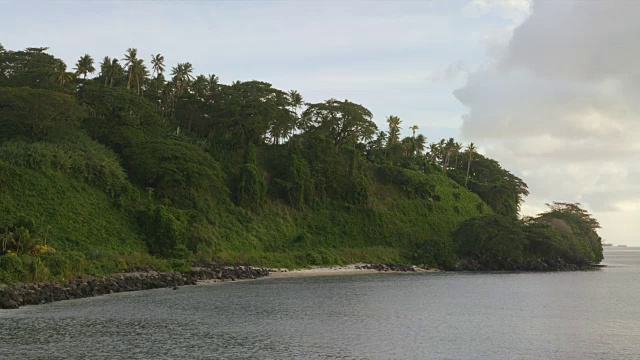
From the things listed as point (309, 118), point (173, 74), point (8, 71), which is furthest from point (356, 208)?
point (8, 71)

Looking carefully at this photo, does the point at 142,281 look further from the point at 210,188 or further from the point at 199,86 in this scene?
the point at 199,86

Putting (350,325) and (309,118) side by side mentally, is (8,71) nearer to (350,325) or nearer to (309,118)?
(309,118)

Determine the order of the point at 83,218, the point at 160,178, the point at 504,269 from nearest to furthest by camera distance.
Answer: the point at 83,218
the point at 160,178
the point at 504,269

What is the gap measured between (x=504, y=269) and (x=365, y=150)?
41902mm

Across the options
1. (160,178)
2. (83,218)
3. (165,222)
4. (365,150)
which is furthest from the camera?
(365,150)

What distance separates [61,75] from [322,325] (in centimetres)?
6900

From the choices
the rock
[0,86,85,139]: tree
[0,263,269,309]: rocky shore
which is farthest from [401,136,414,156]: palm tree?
the rock

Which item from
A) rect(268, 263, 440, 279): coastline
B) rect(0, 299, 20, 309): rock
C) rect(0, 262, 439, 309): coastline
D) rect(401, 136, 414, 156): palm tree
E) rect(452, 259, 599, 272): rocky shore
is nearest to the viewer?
rect(0, 299, 20, 309): rock

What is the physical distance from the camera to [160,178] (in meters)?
84.6

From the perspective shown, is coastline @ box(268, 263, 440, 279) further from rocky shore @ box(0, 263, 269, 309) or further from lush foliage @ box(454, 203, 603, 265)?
lush foliage @ box(454, 203, 603, 265)

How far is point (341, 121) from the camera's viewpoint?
382ft

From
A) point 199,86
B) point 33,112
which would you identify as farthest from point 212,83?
point 33,112

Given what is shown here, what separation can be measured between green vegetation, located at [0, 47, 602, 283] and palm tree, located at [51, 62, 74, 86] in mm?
412

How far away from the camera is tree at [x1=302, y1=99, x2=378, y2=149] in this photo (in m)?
116
